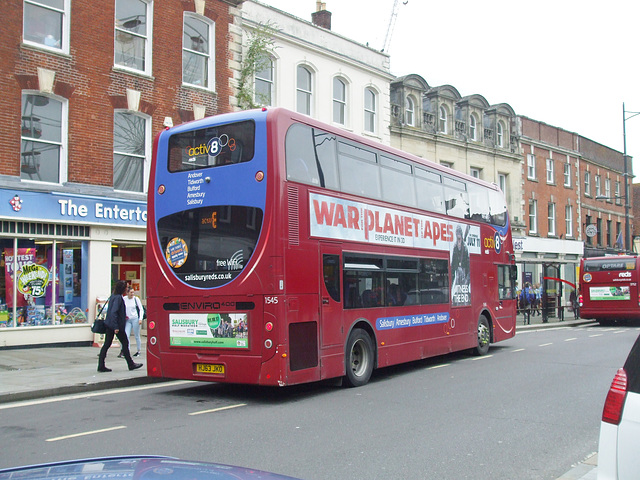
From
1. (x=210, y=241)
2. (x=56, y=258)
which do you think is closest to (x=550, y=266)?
(x=56, y=258)

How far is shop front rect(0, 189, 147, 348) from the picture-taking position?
1579 centimetres

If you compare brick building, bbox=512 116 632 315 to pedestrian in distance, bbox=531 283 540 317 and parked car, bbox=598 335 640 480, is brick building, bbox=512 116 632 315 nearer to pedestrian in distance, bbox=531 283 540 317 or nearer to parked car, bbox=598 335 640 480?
pedestrian in distance, bbox=531 283 540 317

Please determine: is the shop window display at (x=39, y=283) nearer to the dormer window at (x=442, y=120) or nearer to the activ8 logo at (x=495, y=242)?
the activ8 logo at (x=495, y=242)

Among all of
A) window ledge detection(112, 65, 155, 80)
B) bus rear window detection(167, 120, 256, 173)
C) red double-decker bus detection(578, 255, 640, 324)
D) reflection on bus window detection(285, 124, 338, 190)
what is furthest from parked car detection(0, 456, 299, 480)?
red double-decker bus detection(578, 255, 640, 324)

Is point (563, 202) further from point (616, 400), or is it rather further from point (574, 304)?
point (616, 400)

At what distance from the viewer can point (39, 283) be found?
53.9 feet

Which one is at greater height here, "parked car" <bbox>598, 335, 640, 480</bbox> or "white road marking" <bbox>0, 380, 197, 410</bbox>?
"parked car" <bbox>598, 335, 640, 480</bbox>

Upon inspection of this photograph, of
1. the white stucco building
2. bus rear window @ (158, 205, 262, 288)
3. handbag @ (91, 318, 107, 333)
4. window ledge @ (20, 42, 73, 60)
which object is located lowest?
handbag @ (91, 318, 107, 333)

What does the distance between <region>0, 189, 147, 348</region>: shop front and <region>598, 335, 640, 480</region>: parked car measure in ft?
49.1

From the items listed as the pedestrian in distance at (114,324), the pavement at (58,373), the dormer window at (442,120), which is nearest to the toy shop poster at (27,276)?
the pavement at (58,373)

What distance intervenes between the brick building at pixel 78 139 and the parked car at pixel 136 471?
14352mm

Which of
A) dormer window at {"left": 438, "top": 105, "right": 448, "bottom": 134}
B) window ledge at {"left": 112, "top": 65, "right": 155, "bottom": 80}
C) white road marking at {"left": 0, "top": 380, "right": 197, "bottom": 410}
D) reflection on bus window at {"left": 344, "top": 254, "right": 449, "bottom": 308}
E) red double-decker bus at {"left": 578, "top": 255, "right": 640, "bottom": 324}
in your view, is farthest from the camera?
dormer window at {"left": 438, "top": 105, "right": 448, "bottom": 134}

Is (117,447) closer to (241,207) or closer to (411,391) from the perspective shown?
(241,207)

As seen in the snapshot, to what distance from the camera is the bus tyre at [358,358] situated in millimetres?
10828
